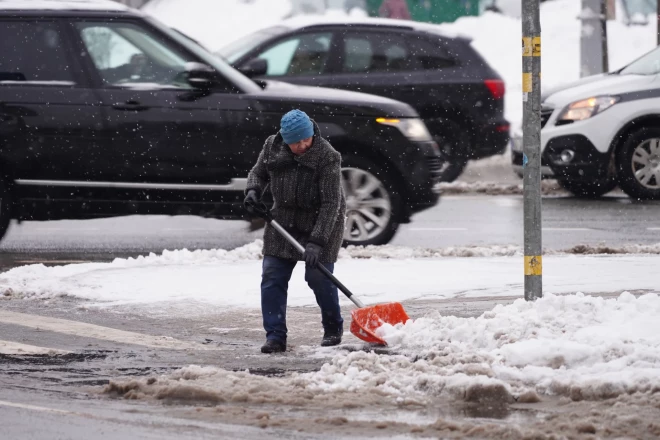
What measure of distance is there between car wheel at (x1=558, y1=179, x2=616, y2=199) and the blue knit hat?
28.6 feet

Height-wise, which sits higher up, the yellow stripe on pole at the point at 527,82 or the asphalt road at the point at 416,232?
the yellow stripe on pole at the point at 527,82

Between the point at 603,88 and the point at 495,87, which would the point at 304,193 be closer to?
the point at 603,88

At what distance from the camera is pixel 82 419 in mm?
5988

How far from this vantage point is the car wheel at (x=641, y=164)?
49.6 ft

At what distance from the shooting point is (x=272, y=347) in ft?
25.3

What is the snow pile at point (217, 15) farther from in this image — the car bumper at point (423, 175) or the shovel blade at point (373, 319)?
the shovel blade at point (373, 319)

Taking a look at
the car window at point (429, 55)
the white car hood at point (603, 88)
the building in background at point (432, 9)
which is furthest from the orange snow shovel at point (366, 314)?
the building in background at point (432, 9)

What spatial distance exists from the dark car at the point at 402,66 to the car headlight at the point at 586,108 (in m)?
0.95

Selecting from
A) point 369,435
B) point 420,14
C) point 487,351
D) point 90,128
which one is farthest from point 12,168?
point 420,14

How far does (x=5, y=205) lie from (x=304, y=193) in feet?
15.1

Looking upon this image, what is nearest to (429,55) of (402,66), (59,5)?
(402,66)

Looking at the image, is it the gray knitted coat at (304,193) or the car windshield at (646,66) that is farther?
the car windshield at (646,66)

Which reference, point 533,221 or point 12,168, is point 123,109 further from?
point 533,221

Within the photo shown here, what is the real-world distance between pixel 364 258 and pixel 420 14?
13260 mm
